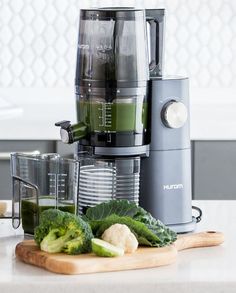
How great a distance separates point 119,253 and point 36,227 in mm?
184

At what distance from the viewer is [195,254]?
221 centimetres

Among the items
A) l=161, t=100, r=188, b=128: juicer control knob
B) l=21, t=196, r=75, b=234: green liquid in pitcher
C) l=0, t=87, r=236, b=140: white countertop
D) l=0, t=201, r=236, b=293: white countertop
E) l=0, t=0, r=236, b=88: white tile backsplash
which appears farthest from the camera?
l=0, t=0, r=236, b=88: white tile backsplash

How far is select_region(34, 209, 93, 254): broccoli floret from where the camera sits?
2055 millimetres

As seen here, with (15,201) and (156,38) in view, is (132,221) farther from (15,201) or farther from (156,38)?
(156,38)

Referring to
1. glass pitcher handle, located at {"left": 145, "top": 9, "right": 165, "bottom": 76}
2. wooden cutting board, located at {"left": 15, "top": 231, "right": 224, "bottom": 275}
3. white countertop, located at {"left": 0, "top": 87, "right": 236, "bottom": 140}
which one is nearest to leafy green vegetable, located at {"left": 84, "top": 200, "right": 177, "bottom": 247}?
wooden cutting board, located at {"left": 15, "top": 231, "right": 224, "bottom": 275}

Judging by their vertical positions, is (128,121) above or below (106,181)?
above

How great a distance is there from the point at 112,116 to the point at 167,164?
0.18 meters

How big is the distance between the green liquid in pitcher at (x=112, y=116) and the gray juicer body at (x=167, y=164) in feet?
0.15

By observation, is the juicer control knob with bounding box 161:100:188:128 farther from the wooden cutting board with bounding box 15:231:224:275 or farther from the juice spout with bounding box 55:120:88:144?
the wooden cutting board with bounding box 15:231:224:275

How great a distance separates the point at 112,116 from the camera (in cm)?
232

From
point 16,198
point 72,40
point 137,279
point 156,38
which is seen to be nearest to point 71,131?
point 16,198

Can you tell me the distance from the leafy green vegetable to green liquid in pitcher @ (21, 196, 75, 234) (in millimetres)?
48

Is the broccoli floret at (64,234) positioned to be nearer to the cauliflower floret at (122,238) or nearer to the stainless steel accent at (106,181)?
the cauliflower floret at (122,238)

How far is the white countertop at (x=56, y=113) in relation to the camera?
4086mm
